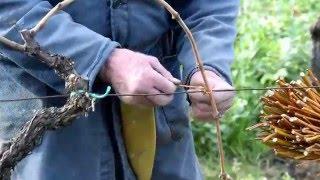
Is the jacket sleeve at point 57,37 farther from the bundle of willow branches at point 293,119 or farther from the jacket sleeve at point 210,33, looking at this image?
the bundle of willow branches at point 293,119

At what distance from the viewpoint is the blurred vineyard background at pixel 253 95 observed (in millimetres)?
4359

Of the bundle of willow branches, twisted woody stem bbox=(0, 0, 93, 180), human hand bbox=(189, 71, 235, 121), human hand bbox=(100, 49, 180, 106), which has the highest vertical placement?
the bundle of willow branches

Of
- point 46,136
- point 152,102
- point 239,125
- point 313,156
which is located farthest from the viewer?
point 239,125

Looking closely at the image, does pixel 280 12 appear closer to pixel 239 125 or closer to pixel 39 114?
pixel 239 125

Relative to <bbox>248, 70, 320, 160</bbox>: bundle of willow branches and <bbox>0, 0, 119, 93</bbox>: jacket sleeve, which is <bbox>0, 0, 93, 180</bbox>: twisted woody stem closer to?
<bbox>0, 0, 119, 93</bbox>: jacket sleeve

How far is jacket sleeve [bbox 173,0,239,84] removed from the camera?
198cm

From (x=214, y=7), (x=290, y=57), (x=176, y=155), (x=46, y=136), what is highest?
(x=290, y=57)

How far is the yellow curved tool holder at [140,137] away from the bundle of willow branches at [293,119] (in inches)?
12.8

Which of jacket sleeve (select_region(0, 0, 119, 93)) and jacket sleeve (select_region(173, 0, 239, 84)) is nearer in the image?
jacket sleeve (select_region(0, 0, 119, 93))

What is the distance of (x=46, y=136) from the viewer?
202cm

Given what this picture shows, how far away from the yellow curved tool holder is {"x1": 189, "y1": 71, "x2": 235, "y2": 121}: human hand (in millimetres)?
147

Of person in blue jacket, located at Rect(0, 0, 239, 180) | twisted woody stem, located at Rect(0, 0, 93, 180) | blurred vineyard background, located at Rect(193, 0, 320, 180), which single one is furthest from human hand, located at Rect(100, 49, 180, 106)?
blurred vineyard background, located at Rect(193, 0, 320, 180)

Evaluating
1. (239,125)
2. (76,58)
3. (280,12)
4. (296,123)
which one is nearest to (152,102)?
(76,58)

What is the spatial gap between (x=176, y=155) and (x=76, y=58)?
44 cm
